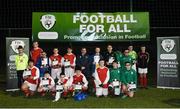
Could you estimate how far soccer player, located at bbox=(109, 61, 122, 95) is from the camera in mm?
18250

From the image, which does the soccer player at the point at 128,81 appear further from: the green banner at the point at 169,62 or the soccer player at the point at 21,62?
the soccer player at the point at 21,62

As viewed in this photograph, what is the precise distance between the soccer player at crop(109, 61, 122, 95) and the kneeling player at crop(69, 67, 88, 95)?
0.82m

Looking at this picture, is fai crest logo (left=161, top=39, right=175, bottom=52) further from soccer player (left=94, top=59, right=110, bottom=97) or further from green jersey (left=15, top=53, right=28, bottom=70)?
green jersey (left=15, top=53, right=28, bottom=70)

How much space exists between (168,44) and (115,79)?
234 cm

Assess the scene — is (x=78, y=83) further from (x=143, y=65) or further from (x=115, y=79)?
(x=143, y=65)

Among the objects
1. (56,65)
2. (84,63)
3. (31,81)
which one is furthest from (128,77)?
(31,81)

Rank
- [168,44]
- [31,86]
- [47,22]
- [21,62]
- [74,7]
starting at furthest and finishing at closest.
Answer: [74,7], [47,22], [168,44], [21,62], [31,86]

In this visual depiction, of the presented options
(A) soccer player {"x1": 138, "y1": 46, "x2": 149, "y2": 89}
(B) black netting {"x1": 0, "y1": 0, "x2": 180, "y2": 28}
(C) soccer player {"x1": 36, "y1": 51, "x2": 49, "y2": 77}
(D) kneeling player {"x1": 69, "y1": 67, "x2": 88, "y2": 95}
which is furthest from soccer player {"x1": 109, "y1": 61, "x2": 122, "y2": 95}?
(B) black netting {"x1": 0, "y1": 0, "x2": 180, "y2": 28}

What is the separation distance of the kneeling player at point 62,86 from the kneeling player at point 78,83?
0.17 metres

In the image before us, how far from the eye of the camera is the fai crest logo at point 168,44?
1931 cm

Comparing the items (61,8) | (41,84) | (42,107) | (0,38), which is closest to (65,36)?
(41,84)

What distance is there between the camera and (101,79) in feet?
60.2

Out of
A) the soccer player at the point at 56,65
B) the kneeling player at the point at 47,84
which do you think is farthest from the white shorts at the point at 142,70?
the kneeling player at the point at 47,84

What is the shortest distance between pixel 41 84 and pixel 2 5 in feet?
33.7
